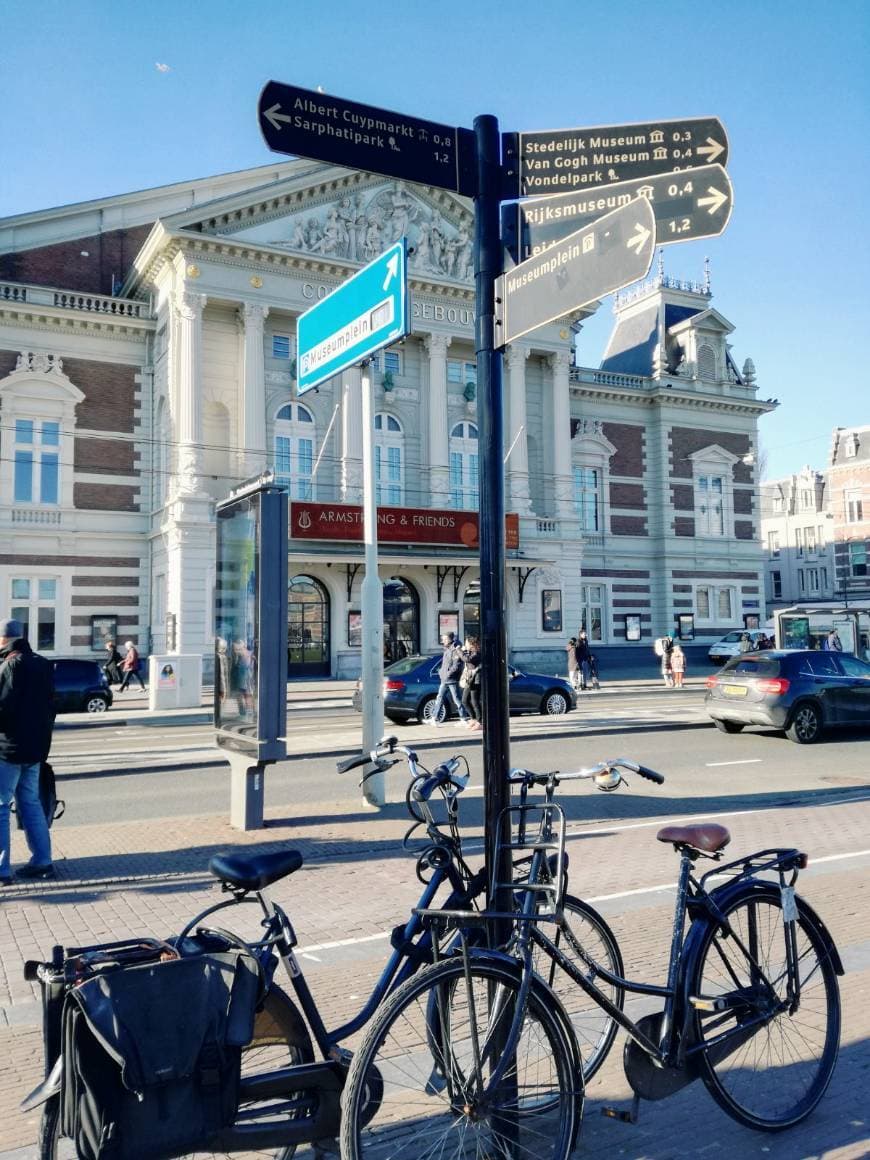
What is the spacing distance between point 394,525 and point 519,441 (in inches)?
251

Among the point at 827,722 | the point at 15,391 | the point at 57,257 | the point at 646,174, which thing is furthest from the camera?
the point at 57,257

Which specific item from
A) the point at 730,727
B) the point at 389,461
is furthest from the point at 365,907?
the point at 389,461

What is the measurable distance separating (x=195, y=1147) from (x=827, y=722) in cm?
1523

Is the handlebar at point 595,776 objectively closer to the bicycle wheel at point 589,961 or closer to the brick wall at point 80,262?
the bicycle wheel at point 589,961

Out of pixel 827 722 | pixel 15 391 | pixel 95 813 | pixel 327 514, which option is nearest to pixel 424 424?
pixel 327 514

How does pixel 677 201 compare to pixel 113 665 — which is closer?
pixel 677 201

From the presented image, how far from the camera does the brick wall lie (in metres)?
33.3

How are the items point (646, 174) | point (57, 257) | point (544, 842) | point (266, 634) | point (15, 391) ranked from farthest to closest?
1. point (57, 257)
2. point (15, 391)
3. point (266, 634)
4. point (646, 174)
5. point (544, 842)

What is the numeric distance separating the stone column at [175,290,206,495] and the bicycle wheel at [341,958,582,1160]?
1121 inches

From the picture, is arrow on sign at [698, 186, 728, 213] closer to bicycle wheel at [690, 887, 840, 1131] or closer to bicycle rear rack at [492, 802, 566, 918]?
bicycle rear rack at [492, 802, 566, 918]

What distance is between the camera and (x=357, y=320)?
9.39m

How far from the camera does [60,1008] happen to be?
8.57 ft

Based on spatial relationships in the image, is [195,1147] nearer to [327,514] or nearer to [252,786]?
[252,786]

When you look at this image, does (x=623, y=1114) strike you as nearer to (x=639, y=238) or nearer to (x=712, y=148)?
(x=639, y=238)
